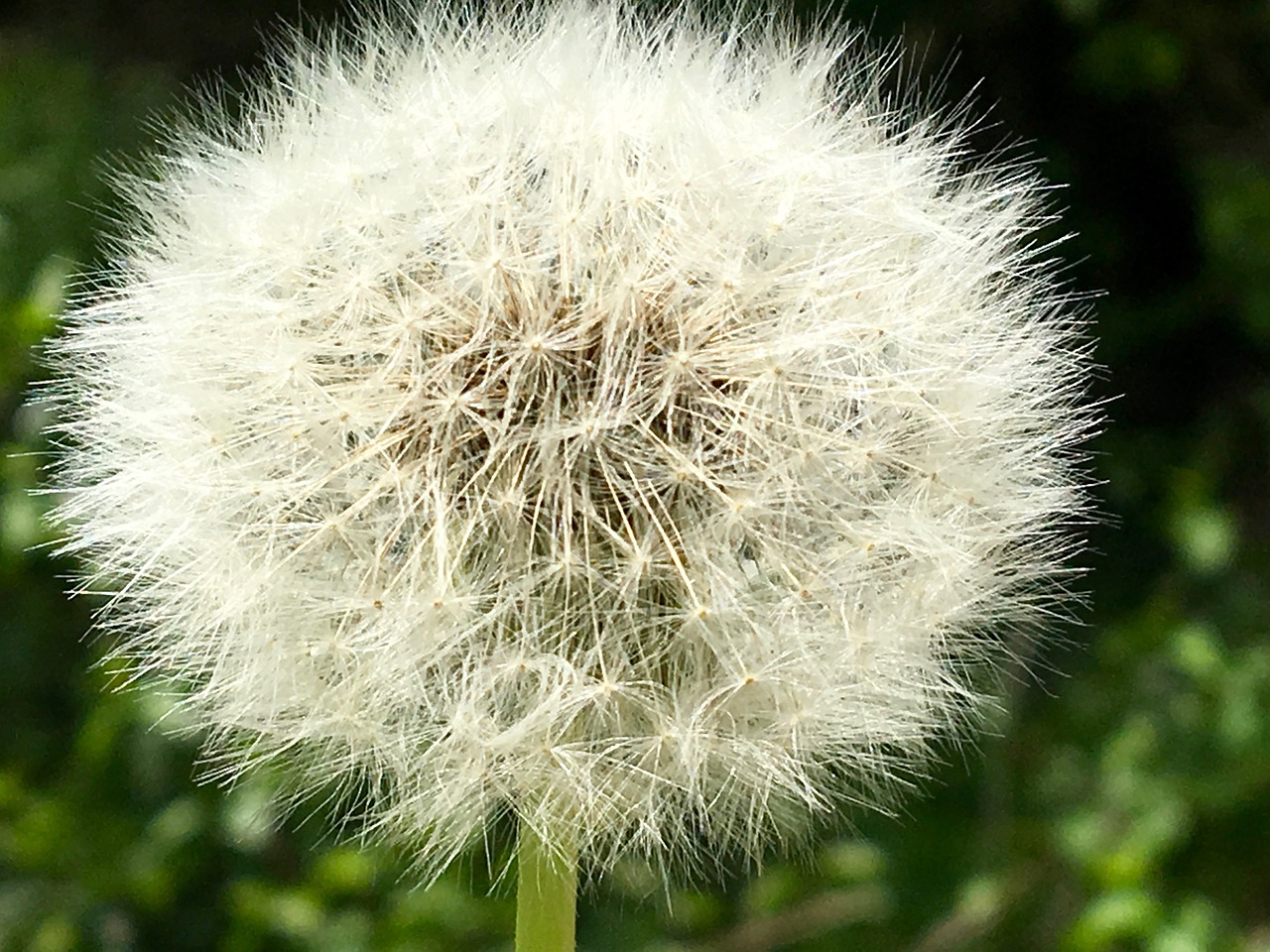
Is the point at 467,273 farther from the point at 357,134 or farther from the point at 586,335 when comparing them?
the point at 357,134

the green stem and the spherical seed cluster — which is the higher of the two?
the spherical seed cluster

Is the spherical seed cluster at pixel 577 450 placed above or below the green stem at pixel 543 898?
above

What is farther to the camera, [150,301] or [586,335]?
[150,301]

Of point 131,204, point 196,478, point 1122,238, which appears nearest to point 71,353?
point 131,204

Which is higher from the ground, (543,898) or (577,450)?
(577,450)
